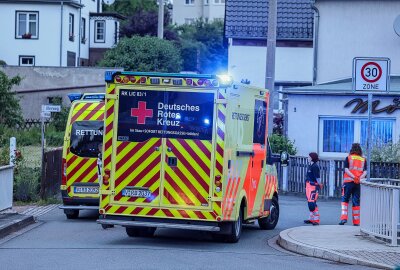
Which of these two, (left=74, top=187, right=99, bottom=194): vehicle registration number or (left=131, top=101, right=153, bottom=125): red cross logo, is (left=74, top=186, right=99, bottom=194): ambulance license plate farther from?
(left=131, top=101, right=153, bottom=125): red cross logo

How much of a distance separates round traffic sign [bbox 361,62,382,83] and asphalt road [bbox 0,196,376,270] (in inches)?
132

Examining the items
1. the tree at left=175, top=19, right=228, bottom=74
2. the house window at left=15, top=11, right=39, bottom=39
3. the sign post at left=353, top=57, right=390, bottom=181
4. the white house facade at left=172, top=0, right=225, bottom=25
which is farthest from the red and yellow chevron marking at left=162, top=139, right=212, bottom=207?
the white house facade at left=172, top=0, right=225, bottom=25

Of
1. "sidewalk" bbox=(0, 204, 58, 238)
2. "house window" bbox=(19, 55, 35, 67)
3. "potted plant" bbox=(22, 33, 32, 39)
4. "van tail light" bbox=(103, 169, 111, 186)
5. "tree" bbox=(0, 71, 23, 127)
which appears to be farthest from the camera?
"house window" bbox=(19, 55, 35, 67)

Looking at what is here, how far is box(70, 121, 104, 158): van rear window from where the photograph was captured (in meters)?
20.7

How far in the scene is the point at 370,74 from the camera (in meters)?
16.6

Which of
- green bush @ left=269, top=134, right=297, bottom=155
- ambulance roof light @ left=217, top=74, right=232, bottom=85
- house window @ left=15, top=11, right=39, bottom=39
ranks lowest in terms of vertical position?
green bush @ left=269, top=134, right=297, bottom=155

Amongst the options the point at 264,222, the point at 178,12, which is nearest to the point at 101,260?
the point at 264,222

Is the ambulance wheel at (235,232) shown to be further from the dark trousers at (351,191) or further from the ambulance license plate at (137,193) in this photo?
the dark trousers at (351,191)

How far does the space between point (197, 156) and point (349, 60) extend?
72.8ft

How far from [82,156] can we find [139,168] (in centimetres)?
473

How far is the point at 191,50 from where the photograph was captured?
80875 mm

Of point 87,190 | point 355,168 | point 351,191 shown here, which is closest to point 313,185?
point 351,191

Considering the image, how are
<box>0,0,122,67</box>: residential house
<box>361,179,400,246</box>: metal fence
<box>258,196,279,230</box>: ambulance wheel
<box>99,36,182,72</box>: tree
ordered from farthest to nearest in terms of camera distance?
<box>0,0,122,67</box>: residential house → <box>99,36,182,72</box>: tree → <box>258,196,279,230</box>: ambulance wheel → <box>361,179,400,246</box>: metal fence

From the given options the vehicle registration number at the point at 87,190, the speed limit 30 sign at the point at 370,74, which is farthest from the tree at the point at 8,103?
the speed limit 30 sign at the point at 370,74
